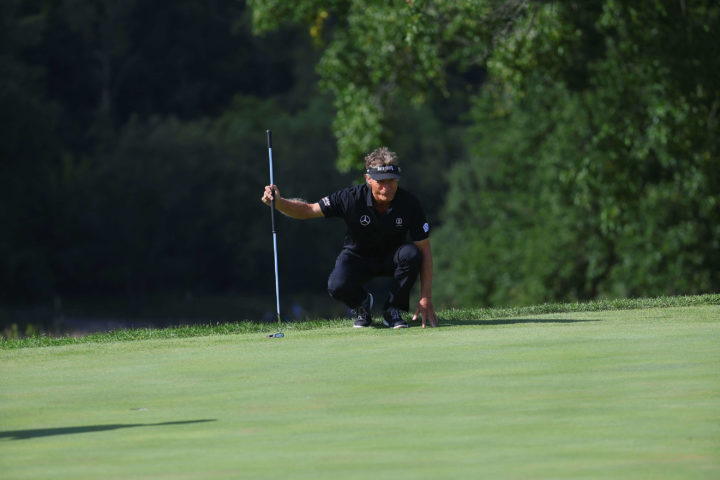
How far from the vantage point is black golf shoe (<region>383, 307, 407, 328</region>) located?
10.0 metres

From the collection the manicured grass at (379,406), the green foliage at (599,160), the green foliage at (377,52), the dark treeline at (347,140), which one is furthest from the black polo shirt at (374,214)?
the green foliage at (377,52)

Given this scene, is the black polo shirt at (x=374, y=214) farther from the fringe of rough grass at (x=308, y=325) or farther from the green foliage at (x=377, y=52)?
the green foliage at (x=377, y=52)

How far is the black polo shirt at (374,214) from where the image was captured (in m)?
9.98

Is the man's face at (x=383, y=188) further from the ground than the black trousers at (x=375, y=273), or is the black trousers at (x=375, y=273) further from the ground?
the man's face at (x=383, y=188)

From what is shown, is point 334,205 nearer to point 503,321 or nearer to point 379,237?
point 379,237

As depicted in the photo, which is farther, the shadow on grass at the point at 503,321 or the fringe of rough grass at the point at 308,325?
the fringe of rough grass at the point at 308,325

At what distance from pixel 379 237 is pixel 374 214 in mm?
241

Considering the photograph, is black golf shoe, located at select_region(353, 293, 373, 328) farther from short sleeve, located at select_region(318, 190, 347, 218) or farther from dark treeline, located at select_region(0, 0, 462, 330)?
dark treeline, located at select_region(0, 0, 462, 330)

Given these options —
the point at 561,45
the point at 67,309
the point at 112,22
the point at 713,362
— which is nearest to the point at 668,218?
the point at 561,45

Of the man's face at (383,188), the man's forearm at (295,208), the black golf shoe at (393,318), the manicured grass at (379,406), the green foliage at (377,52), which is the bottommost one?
the manicured grass at (379,406)

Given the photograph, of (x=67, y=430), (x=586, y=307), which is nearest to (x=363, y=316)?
(x=586, y=307)

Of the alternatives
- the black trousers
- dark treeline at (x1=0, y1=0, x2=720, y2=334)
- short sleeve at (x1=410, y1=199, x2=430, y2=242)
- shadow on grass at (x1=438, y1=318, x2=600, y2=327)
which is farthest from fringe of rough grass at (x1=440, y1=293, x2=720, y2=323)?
dark treeline at (x1=0, y1=0, x2=720, y2=334)

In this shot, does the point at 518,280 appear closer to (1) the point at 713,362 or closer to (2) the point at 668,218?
(2) the point at 668,218

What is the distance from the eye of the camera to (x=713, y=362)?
7.22 m
